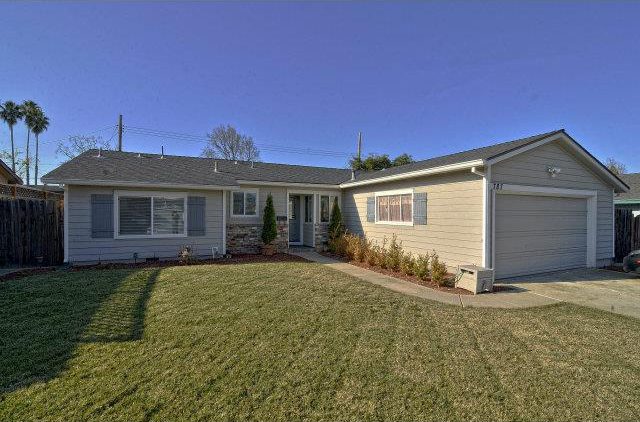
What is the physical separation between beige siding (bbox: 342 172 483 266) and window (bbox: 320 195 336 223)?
142 inches

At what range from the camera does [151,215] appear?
10.4 m

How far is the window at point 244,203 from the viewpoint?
494 inches

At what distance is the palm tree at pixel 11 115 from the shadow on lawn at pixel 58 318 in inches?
1311

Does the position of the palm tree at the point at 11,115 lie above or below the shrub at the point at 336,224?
above

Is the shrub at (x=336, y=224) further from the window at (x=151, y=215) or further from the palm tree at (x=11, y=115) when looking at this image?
the palm tree at (x=11, y=115)

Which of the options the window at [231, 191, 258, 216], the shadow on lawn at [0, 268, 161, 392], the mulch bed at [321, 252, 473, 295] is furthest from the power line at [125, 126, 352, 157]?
the mulch bed at [321, 252, 473, 295]

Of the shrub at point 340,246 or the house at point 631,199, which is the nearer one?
the shrub at point 340,246

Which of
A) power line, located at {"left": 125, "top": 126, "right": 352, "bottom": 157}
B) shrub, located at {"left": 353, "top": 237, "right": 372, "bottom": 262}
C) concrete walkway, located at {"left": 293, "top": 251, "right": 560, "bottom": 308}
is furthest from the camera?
power line, located at {"left": 125, "top": 126, "right": 352, "bottom": 157}

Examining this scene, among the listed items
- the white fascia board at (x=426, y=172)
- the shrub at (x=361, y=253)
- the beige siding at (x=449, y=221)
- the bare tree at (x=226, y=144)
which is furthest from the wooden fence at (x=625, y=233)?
the bare tree at (x=226, y=144)

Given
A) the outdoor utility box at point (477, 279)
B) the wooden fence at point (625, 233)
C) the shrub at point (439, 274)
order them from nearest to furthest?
the outdoor utility box at point (477, 279) → the shrub at point (439, 274) → the wooden fence at point (625, 233)

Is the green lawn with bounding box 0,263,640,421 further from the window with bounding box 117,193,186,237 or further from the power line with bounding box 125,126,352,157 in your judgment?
the power line with bounding box 125,126,352,157

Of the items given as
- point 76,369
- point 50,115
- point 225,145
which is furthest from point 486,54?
point 50,115

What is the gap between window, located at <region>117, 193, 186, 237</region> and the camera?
10109mm

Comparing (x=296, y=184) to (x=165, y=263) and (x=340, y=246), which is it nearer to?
(x=340, y=246)
